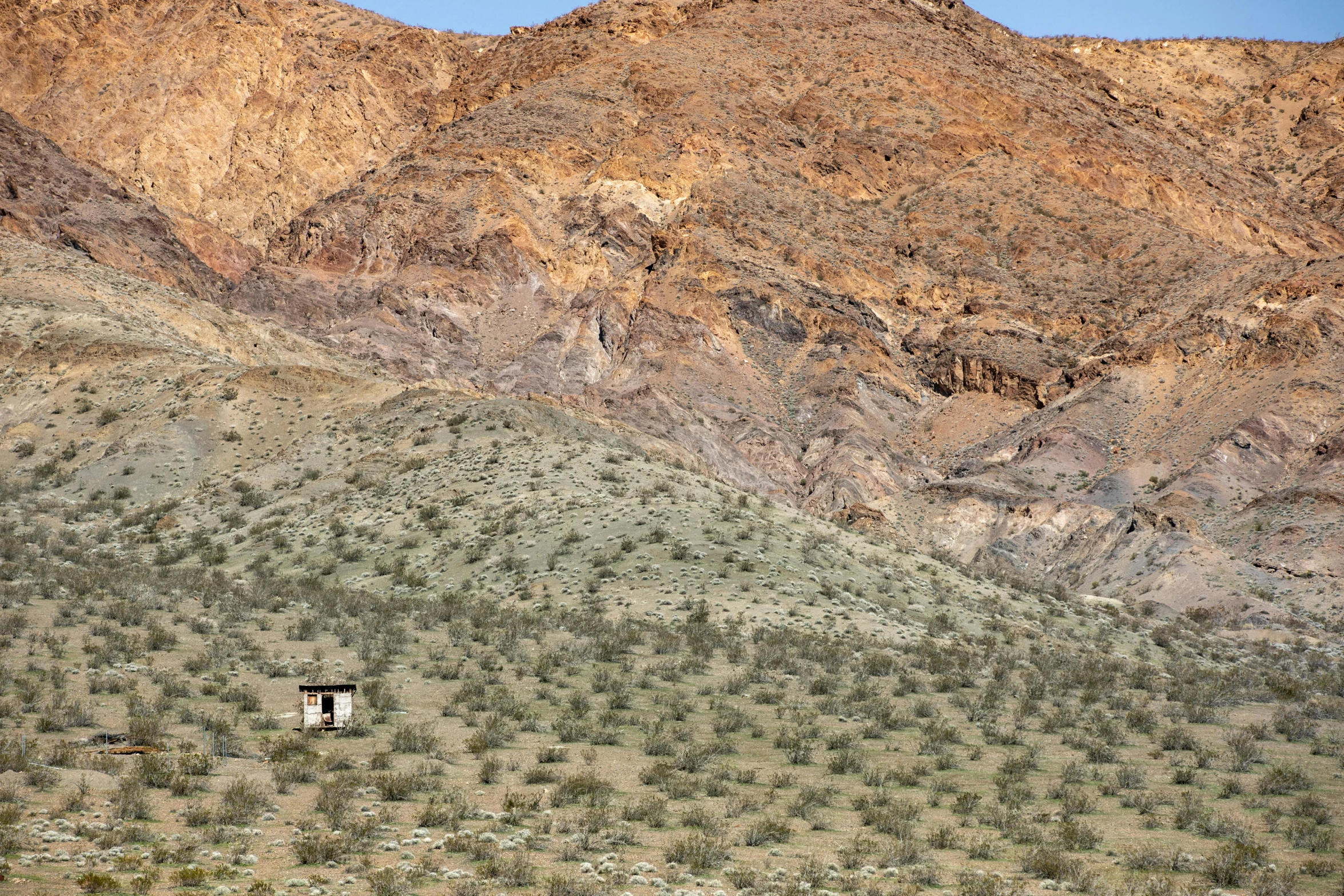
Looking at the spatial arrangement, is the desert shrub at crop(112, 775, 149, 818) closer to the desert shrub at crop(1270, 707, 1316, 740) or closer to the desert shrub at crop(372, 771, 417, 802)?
the desert shrub at crop(372, 771, 417, 802)

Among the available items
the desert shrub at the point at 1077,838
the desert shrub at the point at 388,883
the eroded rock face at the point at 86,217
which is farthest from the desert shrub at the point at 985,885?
the eroded rock face at the point at 86,217

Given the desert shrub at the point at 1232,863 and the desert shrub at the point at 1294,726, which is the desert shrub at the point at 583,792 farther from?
the desert shrub at the point at 1294,726

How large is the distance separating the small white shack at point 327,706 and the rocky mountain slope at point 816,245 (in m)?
31.3

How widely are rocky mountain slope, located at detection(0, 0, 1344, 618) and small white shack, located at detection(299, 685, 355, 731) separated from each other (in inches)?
1234

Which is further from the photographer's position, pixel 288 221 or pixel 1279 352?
pixel 288 221

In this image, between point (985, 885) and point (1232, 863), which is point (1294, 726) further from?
point (985, 885)

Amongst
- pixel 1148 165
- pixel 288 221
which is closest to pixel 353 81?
pixel 288 221

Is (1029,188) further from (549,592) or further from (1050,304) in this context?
(549,592)

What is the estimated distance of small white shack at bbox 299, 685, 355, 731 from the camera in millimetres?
16469

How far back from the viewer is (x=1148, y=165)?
282ft

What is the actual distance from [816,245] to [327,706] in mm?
62132

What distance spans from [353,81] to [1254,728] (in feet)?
300

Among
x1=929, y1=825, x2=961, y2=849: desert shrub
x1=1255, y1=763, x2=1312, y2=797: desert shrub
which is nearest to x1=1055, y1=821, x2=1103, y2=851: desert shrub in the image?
x1=929, y1=825, x2=961, y2=849: desert shrub

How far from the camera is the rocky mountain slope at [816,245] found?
57250 millimetres
